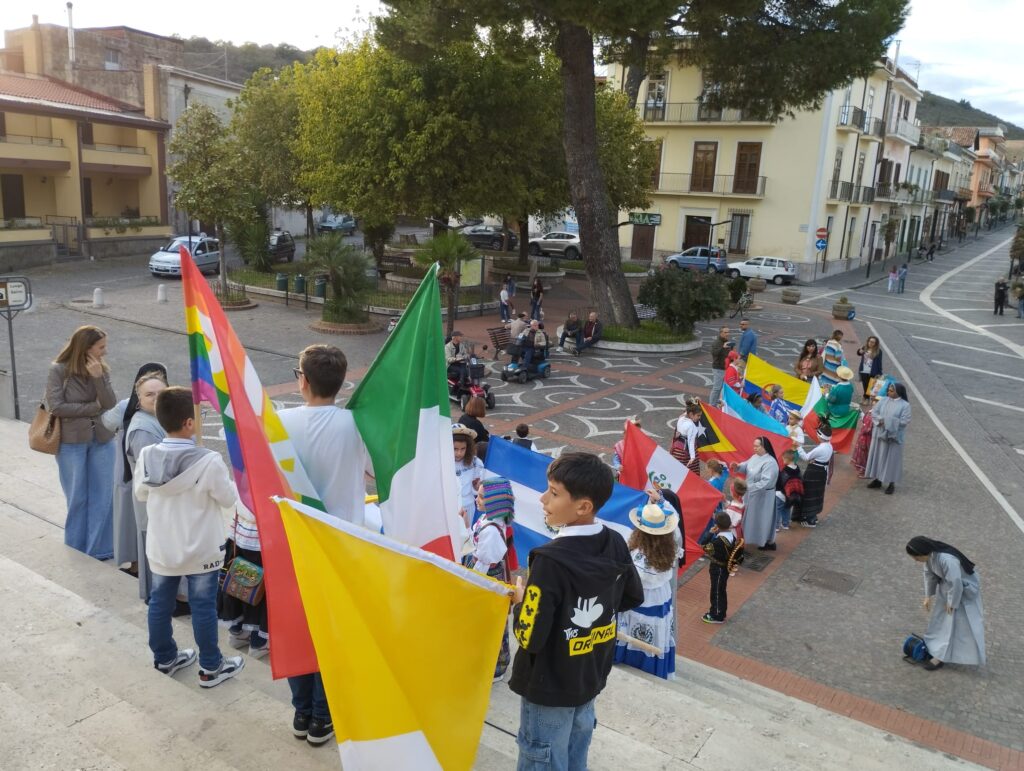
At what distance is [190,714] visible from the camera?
4059 mm

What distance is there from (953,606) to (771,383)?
22.3 ft

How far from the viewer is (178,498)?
4.39 meters

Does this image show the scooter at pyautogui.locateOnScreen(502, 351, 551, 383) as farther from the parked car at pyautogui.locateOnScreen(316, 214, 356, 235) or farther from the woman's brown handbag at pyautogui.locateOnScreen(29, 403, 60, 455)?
the parked car at pyautogui.locateOnScreen(316, 214, 356, 235)

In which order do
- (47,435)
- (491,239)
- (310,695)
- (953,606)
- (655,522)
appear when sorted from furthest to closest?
1. (491,239)
2. (953,606)
3. (47,435)
4. (655,522)
5. (310,695)

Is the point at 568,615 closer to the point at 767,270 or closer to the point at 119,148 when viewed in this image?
the point at 767,270

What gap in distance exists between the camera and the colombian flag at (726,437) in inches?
403

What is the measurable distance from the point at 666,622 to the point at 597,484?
3387mm

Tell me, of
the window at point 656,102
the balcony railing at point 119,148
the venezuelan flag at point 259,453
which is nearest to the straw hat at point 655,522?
the venezuelan flag at point 259,453

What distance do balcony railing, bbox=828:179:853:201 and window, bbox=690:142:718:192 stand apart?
6.42 meters

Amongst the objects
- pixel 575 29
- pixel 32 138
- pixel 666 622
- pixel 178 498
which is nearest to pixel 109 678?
pixel 178 498

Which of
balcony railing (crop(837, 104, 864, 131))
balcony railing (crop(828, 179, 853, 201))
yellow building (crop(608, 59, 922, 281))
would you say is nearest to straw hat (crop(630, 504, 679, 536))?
yellow building (crop(608, 59, 922, 281))

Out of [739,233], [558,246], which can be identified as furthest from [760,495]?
[739,233]

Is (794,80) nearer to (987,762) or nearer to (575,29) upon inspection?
(575,29)

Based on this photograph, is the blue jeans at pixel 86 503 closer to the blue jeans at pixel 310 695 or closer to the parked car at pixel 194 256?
the blue jeans at pixel 310 695
